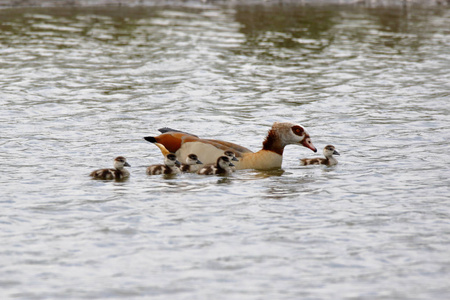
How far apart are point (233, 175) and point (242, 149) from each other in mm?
723

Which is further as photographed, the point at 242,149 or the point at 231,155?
the point at 242,149

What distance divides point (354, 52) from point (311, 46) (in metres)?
1.49

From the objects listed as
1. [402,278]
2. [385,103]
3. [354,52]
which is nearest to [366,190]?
[402,278]

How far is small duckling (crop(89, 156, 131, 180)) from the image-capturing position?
11.2 meters

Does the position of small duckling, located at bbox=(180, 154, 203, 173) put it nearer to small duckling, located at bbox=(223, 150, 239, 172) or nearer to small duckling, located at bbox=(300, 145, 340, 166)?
small duckling, located at bbox=(223, 150, 239, 172)

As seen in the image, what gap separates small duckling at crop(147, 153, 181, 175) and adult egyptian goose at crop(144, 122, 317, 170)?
1.86 feet

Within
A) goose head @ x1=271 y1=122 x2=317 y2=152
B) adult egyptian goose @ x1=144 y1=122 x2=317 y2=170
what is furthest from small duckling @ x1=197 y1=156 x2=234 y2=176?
goose head @ x1=271 y1=122 x2=317 y2=152

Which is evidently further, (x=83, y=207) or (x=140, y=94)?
(x=140, y=94)

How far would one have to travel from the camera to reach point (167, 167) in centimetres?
1173

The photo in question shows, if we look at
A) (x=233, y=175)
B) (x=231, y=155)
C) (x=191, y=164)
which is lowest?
(x=233, y=175)

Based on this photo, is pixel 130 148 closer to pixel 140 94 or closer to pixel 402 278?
pixel 140 94

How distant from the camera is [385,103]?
17.3m

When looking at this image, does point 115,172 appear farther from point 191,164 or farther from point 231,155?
point 231,155

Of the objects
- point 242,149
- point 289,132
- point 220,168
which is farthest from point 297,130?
point 220,168
